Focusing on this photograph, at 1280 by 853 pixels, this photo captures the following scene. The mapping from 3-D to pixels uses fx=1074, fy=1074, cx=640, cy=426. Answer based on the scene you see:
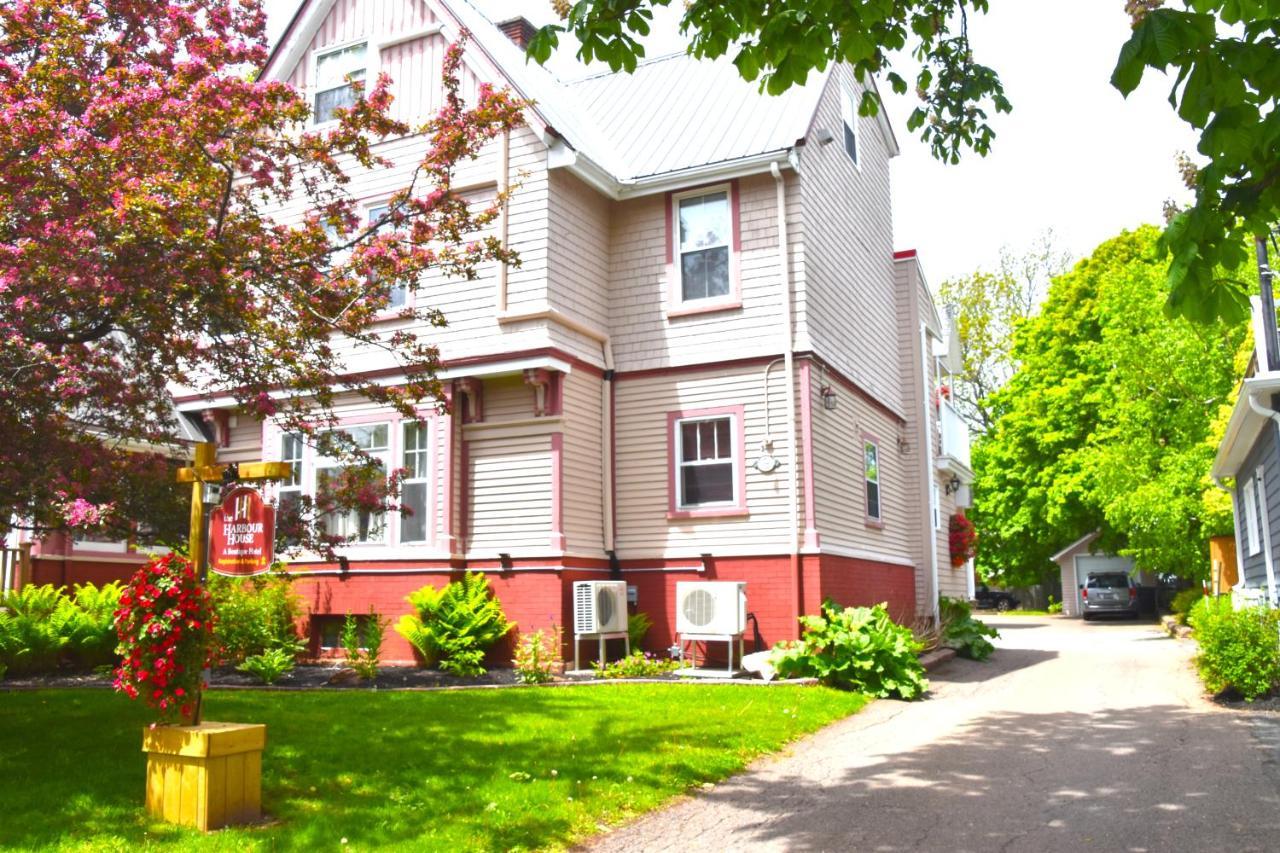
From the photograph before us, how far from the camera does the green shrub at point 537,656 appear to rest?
13625 millimetres

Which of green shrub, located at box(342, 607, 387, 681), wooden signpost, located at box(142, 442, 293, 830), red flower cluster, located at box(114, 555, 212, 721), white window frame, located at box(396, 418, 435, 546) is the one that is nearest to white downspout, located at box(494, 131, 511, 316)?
white window frame, located at box(396, 418, 435, 546)

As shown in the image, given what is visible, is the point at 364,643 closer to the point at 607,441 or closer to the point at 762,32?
the point at 607,441

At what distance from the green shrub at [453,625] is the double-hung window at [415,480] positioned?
1.14 metres

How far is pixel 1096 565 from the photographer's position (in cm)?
4509

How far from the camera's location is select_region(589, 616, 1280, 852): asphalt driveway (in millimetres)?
6785

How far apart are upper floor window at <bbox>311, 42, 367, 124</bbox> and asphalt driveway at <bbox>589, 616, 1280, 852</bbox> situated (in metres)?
13.0

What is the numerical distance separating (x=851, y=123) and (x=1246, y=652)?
12.1 m

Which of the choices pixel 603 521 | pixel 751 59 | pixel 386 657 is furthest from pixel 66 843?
pixel 603 521

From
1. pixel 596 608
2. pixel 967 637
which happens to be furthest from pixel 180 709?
pixel 967 637

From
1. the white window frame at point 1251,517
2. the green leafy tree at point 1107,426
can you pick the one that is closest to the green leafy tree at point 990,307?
the green leafy tree at point 1107,426

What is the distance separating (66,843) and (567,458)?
9.86 m

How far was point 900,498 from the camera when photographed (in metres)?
20.5

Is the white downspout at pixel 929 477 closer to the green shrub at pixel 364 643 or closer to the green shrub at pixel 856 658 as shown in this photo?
the green shrub at pixel 856 658

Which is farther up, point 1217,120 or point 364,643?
point 1217,120
